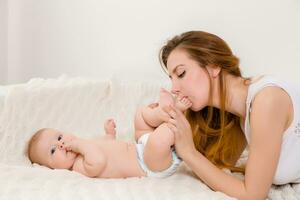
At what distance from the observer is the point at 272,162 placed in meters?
1.13

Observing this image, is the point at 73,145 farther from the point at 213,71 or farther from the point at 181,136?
the point at 213,71

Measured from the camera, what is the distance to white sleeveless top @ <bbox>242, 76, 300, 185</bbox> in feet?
3.89

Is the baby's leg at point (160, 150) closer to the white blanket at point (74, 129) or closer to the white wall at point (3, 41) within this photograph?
the white blanket at point (74, 129)

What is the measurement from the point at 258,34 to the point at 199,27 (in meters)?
0.25

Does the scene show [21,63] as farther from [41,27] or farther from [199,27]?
[199,27]

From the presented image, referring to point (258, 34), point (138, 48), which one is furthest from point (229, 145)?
point (138, 48)

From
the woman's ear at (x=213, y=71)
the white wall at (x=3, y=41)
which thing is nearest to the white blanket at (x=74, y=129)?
the woman's ear at (x=213, y=71)

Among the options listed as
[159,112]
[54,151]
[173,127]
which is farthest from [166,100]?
[54,151]

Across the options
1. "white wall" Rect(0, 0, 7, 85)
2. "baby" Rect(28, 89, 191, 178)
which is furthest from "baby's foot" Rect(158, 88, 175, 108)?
"white wall" Rect(0, 0, 7, 85)

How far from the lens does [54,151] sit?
136cm

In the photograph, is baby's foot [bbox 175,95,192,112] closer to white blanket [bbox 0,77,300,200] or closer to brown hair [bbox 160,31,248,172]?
brown hair [bbox 160,31,248,172]

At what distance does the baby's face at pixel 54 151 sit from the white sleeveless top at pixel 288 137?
1.70ft

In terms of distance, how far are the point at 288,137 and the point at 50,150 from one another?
2.24 feet

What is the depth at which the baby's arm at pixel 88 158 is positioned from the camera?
1221 mm
